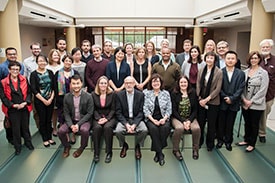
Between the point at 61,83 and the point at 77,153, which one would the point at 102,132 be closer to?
the point at 77,153

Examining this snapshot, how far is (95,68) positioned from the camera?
164 inches

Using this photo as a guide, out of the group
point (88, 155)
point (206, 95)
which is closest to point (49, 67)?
point (88, 155)

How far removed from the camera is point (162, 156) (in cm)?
345

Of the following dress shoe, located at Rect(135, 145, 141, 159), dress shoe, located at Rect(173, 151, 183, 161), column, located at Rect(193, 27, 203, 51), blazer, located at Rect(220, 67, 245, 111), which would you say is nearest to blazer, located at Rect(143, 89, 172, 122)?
dress shoe, located at Rect(135, 145, 141, 159)

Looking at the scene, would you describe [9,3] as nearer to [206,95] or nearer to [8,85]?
[8,85]

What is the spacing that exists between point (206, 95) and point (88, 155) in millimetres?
1998

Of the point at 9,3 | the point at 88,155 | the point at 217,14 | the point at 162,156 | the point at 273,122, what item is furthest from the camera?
the point at 217,14

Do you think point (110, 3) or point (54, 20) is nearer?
point (54, 20)

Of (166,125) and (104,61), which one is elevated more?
(104,61)

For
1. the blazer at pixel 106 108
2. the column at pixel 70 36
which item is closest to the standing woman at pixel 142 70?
the blazer at pixel 106 108

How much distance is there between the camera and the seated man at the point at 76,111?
348 centimetres

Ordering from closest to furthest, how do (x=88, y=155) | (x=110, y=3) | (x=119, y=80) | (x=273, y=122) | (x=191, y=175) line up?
(x=191, y=175), (x=88, y=155), (x=119, y=80), (x=273, y=122), (x=110, y=3)

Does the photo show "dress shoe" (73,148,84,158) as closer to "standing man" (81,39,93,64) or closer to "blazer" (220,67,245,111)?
"standing man" (81,39,93,64)

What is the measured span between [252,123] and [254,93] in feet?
1.52
